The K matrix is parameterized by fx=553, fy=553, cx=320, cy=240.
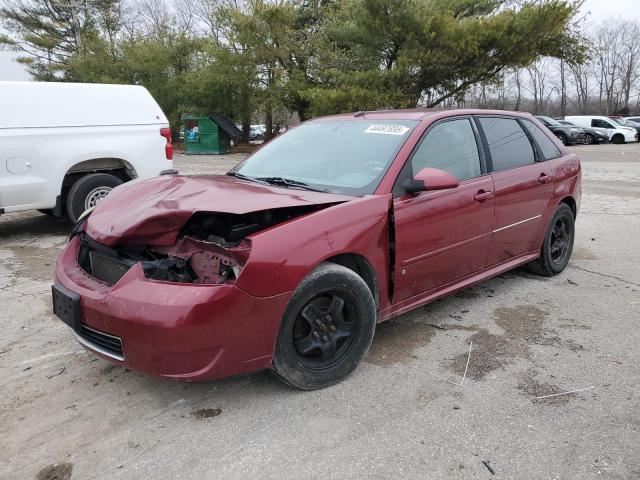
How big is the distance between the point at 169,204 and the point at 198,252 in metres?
0.36

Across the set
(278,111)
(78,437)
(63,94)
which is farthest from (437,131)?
(278,111)

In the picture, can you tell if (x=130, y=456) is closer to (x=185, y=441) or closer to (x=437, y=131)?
(x=185, y=441)

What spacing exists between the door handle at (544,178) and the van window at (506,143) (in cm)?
14

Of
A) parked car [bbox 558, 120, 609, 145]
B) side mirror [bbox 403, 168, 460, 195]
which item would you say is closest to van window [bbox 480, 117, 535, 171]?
side mirror [bbox 403, 168, 460, 195]

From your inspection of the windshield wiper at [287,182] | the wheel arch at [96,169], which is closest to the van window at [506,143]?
the windshield wiper at [287,182]

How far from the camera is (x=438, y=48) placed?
68.4 feet

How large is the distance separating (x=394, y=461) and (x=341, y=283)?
97cm

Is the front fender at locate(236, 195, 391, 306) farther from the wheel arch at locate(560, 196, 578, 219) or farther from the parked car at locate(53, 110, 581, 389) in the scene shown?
the wheel arch at locate(560, 196, 578, 219)

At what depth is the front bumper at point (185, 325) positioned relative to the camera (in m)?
2.60

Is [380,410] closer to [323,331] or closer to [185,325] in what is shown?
[323,331]

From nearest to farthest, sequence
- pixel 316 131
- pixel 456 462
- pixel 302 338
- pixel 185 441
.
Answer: pixel 456 462
pixel 185 441
pixel 302 338
pixel 316 131

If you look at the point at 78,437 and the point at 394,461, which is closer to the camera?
the point at 394,461

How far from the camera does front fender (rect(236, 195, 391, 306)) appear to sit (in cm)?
272

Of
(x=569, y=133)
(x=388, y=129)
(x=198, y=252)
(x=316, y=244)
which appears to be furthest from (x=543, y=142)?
(x=569, y=133)
